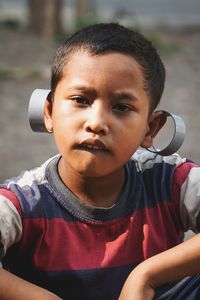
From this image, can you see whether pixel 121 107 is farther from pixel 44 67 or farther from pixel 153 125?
pixel 44 67

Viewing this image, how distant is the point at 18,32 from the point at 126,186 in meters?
9.21

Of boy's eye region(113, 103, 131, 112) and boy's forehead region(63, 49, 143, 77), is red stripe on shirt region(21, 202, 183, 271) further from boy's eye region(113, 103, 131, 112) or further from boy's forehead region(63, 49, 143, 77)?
boy's forehead region(63, 49, 143, 77)

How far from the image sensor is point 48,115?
2.49m

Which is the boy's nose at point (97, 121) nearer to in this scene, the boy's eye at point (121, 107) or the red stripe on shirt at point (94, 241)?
the boy's eye at point (121, 107)

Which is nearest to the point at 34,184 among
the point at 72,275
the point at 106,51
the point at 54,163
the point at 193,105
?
the point at 54,163

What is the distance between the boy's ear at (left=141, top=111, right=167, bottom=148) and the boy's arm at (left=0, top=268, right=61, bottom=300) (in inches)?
24.4

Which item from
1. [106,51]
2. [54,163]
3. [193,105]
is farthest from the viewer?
[193,105]

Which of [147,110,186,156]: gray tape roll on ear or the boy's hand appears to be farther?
[147,110,186,156]: gray tape roll on ear

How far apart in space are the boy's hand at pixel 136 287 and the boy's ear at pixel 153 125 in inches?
17.6

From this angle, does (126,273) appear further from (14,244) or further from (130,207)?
(14,244)

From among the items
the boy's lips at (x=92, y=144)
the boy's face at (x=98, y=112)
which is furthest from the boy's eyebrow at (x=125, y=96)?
the boy's lips at (x=92, y=144)

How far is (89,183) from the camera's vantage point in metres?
2.40

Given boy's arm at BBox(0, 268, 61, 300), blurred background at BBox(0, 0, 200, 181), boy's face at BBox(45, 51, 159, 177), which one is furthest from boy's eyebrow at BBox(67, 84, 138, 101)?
blurred background at BBox(0, 0, 200, 181)

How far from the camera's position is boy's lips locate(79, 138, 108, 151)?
221 centimetres
